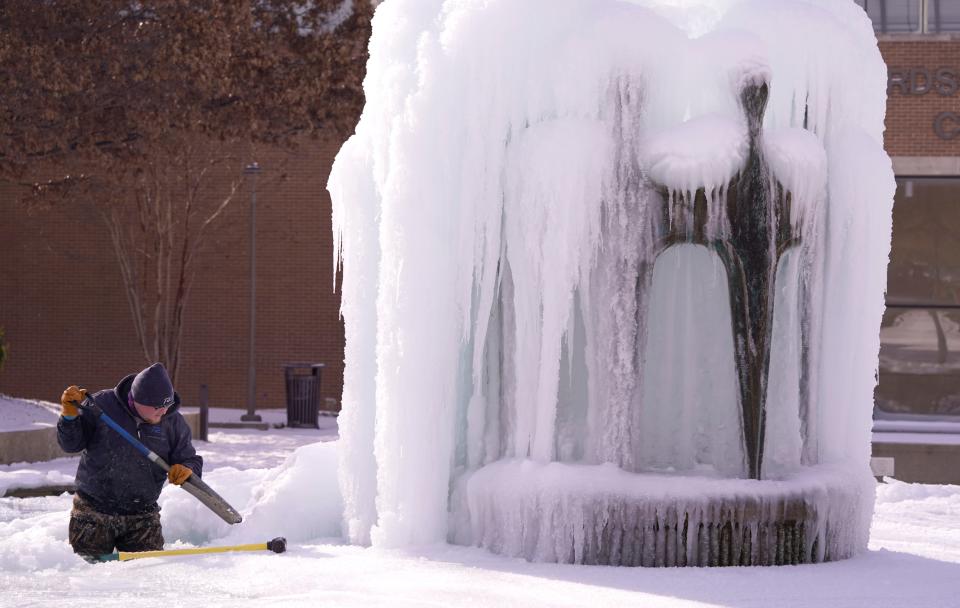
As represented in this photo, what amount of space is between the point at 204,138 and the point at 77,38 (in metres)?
7.59

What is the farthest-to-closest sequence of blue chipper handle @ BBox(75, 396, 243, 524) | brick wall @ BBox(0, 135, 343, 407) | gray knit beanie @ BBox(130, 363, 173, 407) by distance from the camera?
brick wall @ BBox(0, 135, 343, 407) < blue chipper handle @ BBox(75, 396, 243, 524) < gray knit beanie @ BBox(130, 363, 173, 407)

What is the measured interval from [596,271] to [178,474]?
2.53m

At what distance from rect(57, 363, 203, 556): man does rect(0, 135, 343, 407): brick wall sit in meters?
19.3

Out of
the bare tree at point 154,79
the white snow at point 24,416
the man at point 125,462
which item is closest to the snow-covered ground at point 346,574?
the man at point 125,462

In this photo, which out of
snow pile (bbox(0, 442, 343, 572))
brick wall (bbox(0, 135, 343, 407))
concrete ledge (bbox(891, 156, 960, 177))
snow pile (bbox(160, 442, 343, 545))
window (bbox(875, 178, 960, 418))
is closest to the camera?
snow pile (bbox(0, 442, 343, 572))

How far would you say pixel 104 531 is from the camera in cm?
766

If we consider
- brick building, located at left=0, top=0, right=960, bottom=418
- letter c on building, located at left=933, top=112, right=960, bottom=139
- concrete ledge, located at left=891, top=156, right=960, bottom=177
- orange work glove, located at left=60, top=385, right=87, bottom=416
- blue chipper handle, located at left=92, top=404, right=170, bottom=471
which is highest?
letter c on building, located at left=933, top=112, right=960, bottom=139

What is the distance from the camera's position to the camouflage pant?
7.65 m

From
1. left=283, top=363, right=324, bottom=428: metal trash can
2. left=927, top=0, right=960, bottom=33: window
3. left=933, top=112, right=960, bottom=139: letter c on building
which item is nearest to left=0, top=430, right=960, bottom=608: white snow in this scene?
left=283, top=363, right=324, bottom=428: metal trash can

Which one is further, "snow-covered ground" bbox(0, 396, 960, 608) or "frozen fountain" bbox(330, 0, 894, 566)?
"frozen fountain" bbox(330, 0, 894, 566)

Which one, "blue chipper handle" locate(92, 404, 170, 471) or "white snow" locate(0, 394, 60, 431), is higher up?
"blue chipper handle" locate(92, 404, 170, 471)

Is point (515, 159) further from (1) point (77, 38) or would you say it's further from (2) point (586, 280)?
(1) point (77, 38)

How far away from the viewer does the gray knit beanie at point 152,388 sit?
24.3ft

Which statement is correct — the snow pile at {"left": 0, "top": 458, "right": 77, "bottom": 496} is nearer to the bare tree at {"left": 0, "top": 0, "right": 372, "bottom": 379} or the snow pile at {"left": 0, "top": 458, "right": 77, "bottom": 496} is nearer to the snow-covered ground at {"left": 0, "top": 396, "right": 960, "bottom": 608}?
the snow-covered ground at {"left": 0, "top": 396, "right": 960, "bottom": 608}
